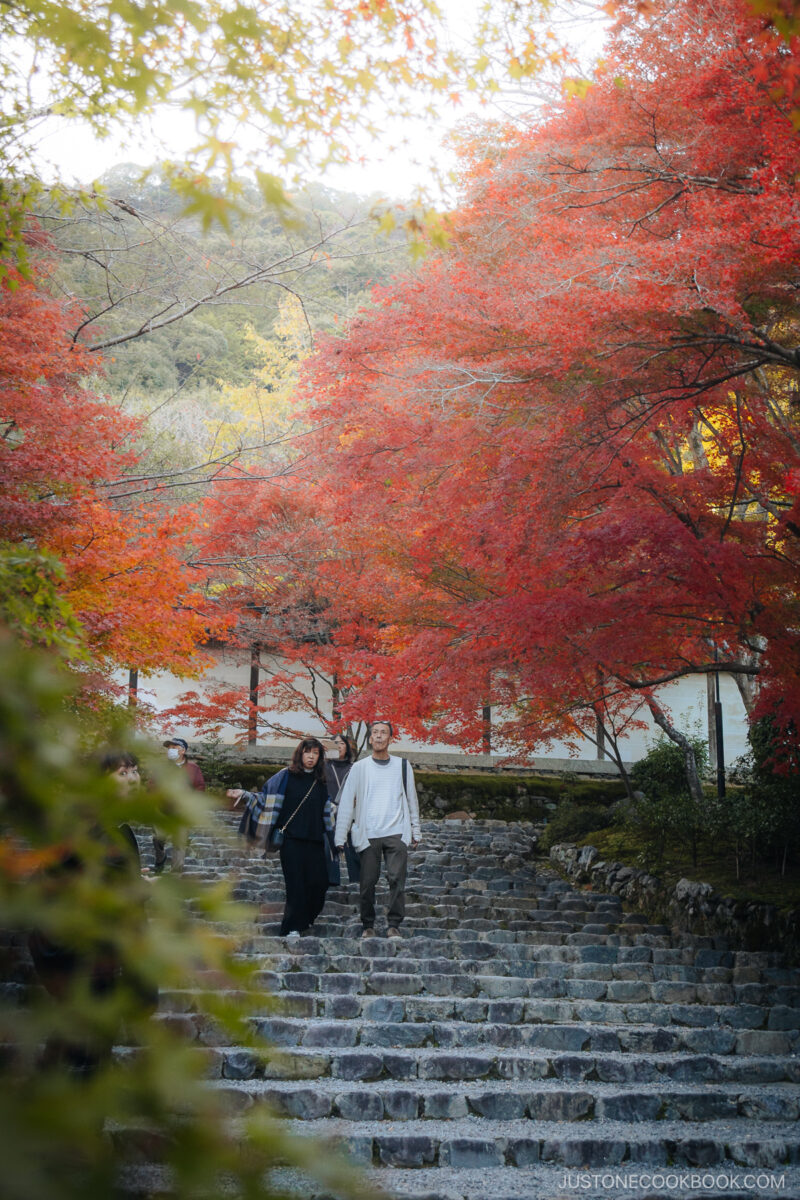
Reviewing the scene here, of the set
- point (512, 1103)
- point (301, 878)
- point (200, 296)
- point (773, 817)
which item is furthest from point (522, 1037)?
point (200, 296)

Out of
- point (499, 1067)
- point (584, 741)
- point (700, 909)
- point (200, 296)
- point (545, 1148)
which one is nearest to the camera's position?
point (545, 1148)

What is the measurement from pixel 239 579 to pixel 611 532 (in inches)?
500

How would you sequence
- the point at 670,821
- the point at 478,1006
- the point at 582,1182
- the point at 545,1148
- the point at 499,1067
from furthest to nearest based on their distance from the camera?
the point at 670,821
the point at 478,1006
the point at 499,1067
the point at 545,1148
the point at 582,1182

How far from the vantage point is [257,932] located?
7.52 m

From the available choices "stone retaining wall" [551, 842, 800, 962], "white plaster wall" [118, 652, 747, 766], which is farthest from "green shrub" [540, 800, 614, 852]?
"white plaster wall" [118, 652, 747, 766]

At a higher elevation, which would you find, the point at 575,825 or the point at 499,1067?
the point at 575,825

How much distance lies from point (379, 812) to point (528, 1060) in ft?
8.10

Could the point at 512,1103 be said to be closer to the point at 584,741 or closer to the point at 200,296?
the point at 200,296

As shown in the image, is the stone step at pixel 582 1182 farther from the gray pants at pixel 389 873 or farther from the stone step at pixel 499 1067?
the gray pants at pixel 389 873

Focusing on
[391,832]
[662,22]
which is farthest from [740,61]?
[391,832]

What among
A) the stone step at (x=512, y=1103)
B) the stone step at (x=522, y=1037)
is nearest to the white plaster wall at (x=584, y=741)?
the stone step at (x=522, y=1037)

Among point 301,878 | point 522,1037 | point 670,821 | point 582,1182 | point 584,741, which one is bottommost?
point 582,1182

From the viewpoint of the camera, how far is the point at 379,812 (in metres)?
7.06

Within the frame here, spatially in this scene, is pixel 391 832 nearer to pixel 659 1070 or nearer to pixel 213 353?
pixel 659 1070
